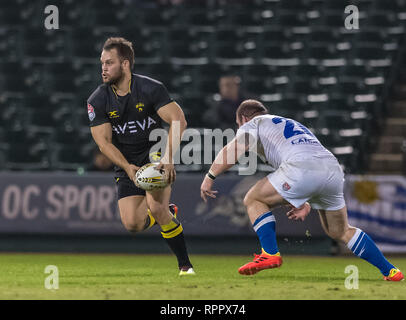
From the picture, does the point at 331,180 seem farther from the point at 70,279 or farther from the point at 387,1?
the point at 387,1

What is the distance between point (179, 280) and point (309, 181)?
1.51m

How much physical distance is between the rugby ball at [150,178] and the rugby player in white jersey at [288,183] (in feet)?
1.69

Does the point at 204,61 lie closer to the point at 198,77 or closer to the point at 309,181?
the point at 198,77

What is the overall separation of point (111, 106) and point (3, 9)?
1059 centimetres

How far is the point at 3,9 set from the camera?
17812 mm

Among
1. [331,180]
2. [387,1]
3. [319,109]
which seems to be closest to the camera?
[331,180]

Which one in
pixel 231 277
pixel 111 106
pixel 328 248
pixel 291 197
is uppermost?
pixel 111 106

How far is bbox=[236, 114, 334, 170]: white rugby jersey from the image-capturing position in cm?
757

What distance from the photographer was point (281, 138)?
301 inches

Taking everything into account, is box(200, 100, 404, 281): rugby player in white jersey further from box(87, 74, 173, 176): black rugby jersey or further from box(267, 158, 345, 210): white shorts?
box(87, 74, 173, 176): black rugby jersey

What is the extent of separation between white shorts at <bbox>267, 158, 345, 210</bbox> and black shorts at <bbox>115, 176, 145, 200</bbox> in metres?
1.54

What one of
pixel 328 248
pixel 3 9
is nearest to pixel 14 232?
pixel 328 248

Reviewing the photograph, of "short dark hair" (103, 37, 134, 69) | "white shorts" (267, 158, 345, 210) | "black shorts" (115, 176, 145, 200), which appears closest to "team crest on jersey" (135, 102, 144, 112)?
"short dark hair" (103, 37, 134, 69)

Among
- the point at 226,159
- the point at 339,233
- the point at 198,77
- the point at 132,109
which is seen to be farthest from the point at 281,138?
the point at 198,77
